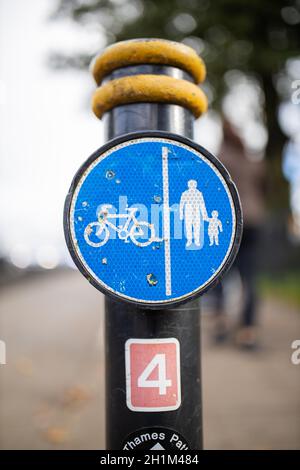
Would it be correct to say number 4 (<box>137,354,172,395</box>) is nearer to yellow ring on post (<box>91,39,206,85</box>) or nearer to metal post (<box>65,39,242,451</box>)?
metal post (<box>65,39,242,451</box>)

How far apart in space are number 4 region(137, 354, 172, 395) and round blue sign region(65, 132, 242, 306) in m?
0.21

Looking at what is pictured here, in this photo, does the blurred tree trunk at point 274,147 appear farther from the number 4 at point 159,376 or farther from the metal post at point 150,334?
the number 4 at point 159,376

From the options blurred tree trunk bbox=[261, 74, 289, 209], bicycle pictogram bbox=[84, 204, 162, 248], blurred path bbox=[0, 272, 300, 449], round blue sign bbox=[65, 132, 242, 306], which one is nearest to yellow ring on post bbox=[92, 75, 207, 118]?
round blue sign bbox=[65, 132, 242, 306]

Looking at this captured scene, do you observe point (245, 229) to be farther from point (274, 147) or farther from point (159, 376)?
point (274, 147)

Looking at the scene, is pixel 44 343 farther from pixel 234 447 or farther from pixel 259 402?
pixel 234 447

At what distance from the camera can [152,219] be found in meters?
1.32

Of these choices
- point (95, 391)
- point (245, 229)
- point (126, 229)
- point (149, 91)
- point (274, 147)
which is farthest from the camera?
point (274, 147)

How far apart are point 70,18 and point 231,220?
11894 mm

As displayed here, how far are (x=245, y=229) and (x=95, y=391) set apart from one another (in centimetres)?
201

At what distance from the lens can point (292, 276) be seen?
9.97m

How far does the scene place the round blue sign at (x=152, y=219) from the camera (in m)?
1.31

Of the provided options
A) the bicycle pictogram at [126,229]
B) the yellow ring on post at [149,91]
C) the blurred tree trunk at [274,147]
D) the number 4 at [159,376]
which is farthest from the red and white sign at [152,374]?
the blurred tree trunk at [274,147]

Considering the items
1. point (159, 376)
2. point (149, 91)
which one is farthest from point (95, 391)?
point (149, 91)

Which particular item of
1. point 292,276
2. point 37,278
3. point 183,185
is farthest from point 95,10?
point 183,185
